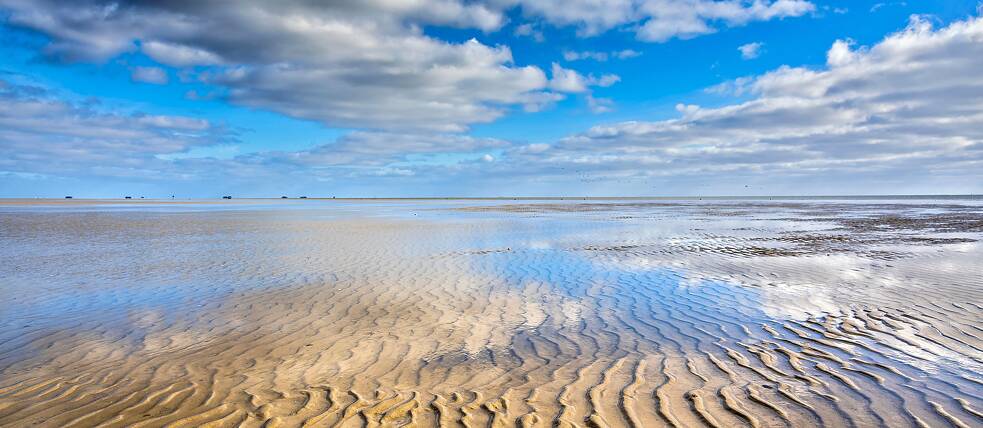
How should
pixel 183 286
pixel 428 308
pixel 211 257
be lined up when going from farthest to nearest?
pixel 211 257, pixel 183 286, pixel 428 308

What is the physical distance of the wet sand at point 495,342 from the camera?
178 inches

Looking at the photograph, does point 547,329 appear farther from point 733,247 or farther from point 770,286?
point 733,247

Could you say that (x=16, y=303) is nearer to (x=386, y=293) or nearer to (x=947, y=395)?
(x=386, y=293)

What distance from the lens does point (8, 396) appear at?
4.98 meters

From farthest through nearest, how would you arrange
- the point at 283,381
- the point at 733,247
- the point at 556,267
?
the point at 733,247, the point at 556,267, the point at 283,381

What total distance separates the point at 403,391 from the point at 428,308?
398 cm

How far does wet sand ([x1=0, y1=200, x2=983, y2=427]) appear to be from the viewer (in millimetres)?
4527

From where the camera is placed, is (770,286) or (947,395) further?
(770,286)

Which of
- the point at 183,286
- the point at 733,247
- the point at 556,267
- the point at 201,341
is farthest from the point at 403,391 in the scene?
the point at 733,247

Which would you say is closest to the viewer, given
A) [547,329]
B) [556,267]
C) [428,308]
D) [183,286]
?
[547,329]

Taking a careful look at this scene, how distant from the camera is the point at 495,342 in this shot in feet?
22.3

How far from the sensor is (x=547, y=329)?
7453mm

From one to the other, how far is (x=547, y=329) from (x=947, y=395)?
4267mm

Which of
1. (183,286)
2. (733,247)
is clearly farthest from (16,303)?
(733,247)
